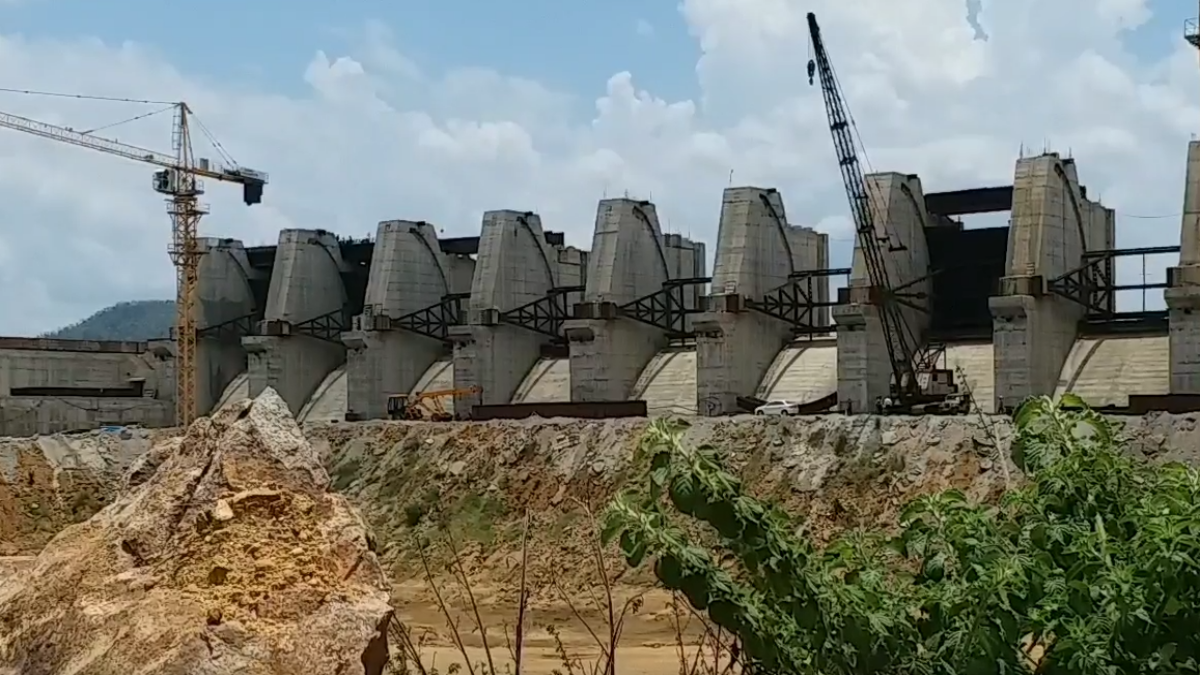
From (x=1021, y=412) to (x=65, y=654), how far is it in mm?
4731

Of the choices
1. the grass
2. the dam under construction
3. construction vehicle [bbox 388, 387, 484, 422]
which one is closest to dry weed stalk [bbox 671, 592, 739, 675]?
the grass

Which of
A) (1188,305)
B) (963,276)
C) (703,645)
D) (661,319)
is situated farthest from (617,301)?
(703,645)

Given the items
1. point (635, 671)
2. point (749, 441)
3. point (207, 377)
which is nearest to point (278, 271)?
point (207, 377)

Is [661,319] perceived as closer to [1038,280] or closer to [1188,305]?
[1038,280]

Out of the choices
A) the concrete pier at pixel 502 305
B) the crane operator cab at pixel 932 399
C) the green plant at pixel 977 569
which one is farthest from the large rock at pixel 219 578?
the concrete pier at pixel 502 305

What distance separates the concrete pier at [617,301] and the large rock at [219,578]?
38241mm

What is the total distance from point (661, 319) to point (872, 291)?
10525 millimetres

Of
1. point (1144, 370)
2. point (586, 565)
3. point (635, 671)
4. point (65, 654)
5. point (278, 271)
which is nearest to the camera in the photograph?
point (65, 654)

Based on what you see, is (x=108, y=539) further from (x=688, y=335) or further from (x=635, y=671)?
(x=688, y=335)

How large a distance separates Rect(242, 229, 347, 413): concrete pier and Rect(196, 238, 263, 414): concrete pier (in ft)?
17.4

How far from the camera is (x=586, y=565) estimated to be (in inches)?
1218

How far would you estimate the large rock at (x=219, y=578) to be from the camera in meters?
6.93

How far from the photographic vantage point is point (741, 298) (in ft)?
143

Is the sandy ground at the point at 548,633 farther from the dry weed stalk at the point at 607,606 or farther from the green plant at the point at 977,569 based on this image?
the green plant at the point at 977,569
